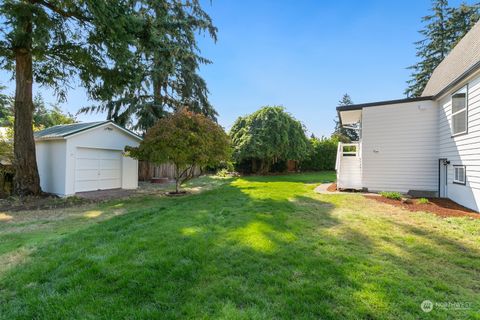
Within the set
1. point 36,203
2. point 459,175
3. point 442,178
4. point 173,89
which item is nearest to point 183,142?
point 36,203

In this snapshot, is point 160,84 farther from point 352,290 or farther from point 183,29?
point 352,290

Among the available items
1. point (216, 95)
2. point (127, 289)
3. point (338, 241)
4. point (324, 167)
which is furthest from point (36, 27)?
point (324, 167)

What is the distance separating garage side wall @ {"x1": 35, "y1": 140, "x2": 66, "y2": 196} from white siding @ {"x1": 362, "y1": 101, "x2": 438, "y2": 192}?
12226 mm

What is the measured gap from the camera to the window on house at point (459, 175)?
748cm

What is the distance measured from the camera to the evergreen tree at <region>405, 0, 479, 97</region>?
22719mm

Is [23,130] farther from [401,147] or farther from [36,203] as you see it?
[401,147]

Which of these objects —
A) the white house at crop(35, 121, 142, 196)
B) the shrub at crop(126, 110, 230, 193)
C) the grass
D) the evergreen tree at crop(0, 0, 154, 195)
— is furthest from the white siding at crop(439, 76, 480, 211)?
the white house at crop(35, 121, 142, 196)

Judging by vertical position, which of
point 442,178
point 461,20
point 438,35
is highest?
point 461,20

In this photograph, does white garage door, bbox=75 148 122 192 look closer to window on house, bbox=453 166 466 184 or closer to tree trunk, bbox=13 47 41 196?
tree trunk, bbox=13 47 41 196

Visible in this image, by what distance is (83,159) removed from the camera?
11469 mm

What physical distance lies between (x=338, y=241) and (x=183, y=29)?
10.6m

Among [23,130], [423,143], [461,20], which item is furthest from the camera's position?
[461,20]

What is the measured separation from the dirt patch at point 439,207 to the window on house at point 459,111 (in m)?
2.13

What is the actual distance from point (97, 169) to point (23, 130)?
3.18 m
